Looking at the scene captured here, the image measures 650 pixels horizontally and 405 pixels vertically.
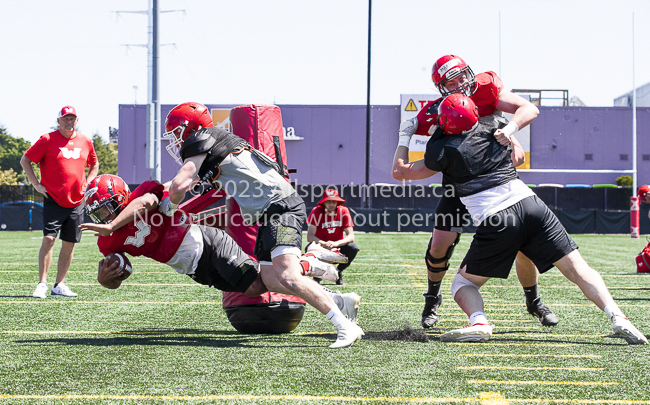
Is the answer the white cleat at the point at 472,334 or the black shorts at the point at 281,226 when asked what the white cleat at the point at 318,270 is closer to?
the black shorts at the point at 281,226

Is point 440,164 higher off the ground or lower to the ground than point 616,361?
higher

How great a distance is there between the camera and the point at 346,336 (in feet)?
11.7

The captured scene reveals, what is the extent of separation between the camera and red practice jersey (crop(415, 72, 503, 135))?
13.2ft

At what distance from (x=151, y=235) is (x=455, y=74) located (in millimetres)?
2212

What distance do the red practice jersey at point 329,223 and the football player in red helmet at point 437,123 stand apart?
3481 mm

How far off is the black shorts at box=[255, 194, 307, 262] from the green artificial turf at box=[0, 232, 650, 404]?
2.01ft

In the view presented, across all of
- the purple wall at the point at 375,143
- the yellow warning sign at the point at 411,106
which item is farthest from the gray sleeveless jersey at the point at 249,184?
the yellow warning sign at the point at 411,106

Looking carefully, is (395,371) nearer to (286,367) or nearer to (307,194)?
(286,367)

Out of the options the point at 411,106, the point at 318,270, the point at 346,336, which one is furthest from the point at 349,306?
the point at 411,106

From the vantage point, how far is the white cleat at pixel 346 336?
11.6ft

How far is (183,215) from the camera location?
13.0 ft

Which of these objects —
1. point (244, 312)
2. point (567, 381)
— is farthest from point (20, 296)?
point (567, 381)

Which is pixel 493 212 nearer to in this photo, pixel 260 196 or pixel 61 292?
pixel 260 196

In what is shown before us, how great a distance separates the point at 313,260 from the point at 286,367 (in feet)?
4.68
